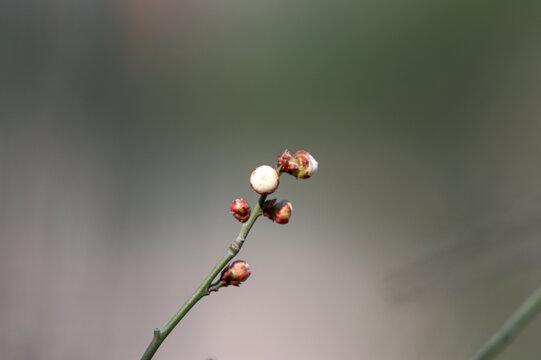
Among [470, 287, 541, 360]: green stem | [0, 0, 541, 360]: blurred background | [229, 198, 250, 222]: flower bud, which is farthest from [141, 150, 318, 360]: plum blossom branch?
[0, 0, 541, 360]: blurred background

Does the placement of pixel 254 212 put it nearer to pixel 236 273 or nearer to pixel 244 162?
pixel 236 273

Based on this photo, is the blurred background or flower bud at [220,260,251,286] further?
the blurred background

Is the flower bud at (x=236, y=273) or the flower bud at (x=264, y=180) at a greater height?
the flower bud at (x=264, y=180)

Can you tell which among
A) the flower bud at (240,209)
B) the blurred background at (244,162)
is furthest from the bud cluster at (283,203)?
the blurred background at (244,162)

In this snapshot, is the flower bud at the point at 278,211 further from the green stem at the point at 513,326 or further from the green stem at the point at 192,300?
the green stem at the point at 513,326

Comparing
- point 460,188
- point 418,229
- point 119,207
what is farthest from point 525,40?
point 119,207

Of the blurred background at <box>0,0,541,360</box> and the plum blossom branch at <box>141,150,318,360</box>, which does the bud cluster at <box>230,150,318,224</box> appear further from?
the blurred background at <box>0,0,541,360</box>
